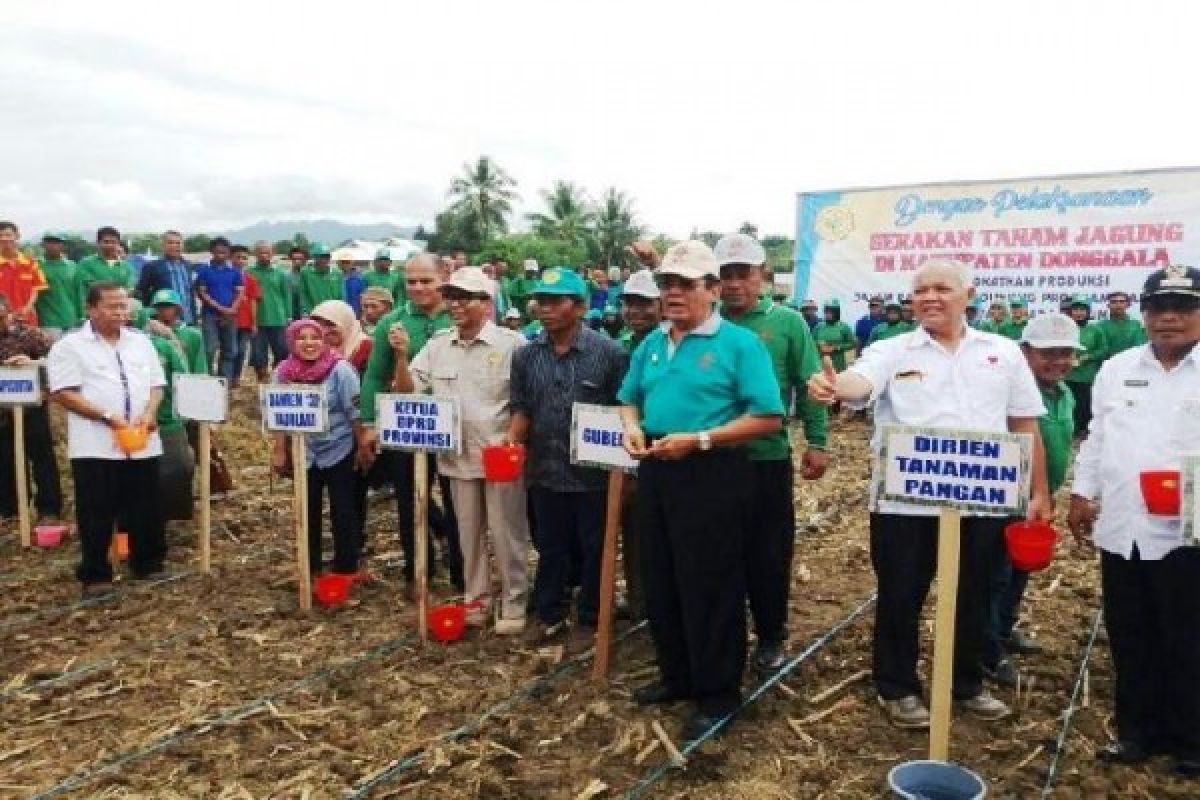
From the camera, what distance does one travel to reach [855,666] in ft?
16.3

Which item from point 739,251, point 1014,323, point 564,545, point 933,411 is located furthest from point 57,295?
point 1014,323

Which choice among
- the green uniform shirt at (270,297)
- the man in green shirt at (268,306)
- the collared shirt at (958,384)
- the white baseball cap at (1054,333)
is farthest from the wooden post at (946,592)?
the green uniform shirt at (270,297)

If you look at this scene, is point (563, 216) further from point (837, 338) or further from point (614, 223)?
point (837, 338)

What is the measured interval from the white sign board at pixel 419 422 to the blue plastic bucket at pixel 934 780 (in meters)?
2.85

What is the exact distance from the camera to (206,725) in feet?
14.5

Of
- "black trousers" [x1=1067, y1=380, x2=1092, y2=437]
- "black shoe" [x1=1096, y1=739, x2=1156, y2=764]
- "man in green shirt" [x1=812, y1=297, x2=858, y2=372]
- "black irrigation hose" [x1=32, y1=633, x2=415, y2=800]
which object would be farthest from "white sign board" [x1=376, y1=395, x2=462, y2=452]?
"man in green shirt" [x1=812, y1=297, x2=858, y2=372]

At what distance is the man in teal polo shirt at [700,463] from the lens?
3943 millimetres

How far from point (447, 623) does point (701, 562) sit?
1.99 metres

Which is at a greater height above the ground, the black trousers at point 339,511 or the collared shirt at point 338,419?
the collared shirt at point 338,419

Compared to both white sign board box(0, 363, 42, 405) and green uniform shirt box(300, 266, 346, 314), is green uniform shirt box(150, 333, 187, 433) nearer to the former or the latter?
white sign board box(0, 363, 42, 405)

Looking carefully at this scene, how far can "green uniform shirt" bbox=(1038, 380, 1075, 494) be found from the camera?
179 inches

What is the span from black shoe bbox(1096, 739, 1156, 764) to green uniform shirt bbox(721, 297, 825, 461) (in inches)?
73.8

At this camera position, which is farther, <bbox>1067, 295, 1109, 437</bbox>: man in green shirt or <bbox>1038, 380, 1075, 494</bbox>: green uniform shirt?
<bbox>1067, 295, 1109, 437</bbox>: man in green shirt

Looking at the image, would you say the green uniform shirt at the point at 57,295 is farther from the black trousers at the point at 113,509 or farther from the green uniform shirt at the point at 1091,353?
the green uniform shirt at the point at 1091,353
